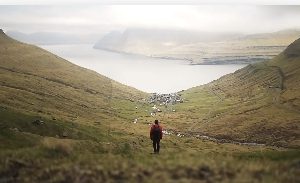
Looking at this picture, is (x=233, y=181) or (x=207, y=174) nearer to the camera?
(x=233, y=181)

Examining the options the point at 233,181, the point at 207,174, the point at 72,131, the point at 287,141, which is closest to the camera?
the point at 233,181

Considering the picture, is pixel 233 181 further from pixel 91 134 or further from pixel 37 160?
pixel 91 134

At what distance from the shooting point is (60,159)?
109 ft

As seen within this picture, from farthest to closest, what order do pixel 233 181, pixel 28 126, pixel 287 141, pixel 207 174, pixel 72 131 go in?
pixel 287 141 → pixel 72 131 → pixel 28 126 → pixel 207 174 → pixel 233 181

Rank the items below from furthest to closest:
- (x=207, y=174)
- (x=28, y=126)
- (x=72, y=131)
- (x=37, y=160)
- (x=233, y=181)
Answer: (x=72, y=131)
(x=28, y=126)
(x=37, y=160)
(x=207, y=174)
(x=233, y=181)

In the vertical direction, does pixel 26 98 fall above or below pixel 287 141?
above

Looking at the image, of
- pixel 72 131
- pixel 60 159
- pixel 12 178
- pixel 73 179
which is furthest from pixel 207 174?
pixel 72 131

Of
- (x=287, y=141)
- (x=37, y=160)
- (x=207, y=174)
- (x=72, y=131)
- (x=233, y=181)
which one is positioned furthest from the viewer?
(x=287, y=141)

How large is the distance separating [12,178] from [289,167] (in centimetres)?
2143

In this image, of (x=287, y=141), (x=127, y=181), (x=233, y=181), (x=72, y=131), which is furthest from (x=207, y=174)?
(x=287, y=141)

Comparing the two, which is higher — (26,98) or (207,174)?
(26,98)

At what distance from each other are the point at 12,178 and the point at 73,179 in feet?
16.1

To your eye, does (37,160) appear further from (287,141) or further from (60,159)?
(287,141)

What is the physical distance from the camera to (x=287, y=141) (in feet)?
593
